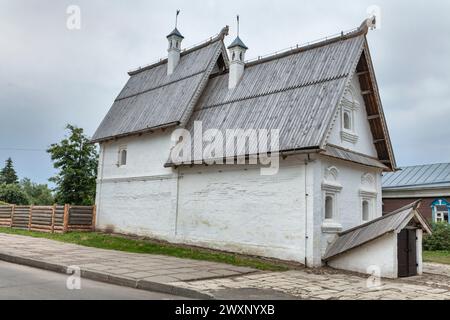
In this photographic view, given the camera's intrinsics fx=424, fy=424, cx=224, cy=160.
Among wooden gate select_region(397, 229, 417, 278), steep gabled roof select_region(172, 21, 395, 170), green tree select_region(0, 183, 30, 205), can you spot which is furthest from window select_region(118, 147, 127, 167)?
green tree select_region(0, 183, 30, 205)

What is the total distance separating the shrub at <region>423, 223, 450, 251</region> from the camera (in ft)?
71.1

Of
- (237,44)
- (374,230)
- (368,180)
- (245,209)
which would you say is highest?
(237,44)

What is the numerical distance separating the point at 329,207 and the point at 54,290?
371 inches

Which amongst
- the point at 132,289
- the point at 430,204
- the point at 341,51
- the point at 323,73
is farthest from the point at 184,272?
the point at 430,204

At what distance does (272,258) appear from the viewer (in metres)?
14.2

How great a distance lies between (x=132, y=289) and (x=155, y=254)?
18.8 feet

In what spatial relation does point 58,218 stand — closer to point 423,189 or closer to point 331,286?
point 331,286

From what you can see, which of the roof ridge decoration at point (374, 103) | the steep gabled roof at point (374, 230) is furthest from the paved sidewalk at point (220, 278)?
the roof ridge decoration at point (374, 103)

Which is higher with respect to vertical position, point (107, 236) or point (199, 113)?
point (199, 113)

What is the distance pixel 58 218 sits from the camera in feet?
73.1

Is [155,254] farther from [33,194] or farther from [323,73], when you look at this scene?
[33,194]

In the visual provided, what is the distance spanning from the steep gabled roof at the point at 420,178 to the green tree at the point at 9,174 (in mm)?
69099

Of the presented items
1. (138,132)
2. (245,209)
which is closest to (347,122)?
(245,209)

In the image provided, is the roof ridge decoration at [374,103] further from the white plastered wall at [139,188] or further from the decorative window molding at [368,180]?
the white plastered wall at [139,188]
